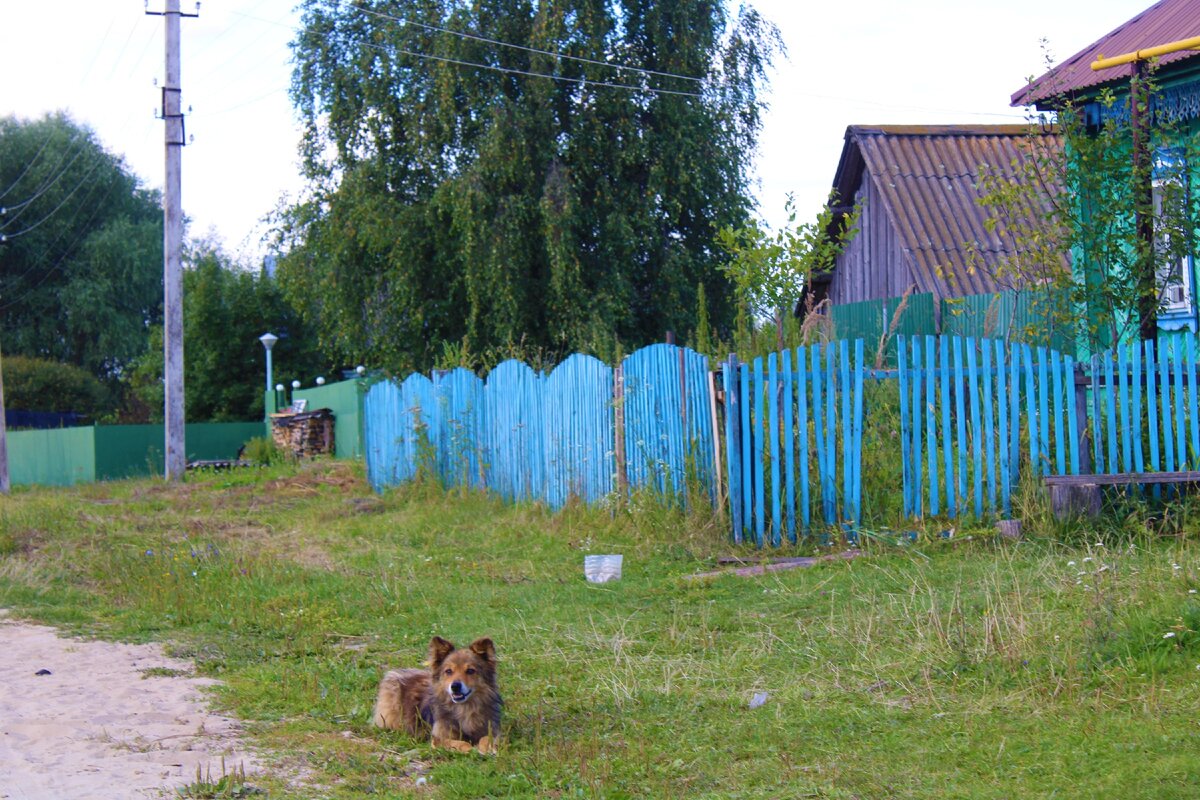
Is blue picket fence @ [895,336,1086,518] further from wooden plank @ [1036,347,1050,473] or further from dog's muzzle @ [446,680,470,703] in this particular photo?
dog's muzzle @ [446,680,470,703]

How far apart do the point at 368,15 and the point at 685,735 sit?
20874mm

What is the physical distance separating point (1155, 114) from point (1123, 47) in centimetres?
161

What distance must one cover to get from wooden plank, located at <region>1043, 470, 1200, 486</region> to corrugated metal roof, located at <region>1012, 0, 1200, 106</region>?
4.40 meters

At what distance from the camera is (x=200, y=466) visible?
28.4 m

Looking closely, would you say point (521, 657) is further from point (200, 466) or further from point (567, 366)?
point (200, 466)

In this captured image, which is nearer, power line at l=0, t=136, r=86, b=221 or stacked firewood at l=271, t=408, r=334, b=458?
stacked firewood at l=271, t=408, r=334, b=458

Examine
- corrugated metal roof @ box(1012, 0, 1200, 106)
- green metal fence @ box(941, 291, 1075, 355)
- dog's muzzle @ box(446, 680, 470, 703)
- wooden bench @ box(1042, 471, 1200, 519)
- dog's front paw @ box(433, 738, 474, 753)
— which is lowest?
dog's front paw @ box(433, 738, 474, 753)

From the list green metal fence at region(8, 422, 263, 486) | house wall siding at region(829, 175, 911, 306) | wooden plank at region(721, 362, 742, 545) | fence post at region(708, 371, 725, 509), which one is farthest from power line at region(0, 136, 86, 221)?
wooden plank at region(721, 362, 742, 545)

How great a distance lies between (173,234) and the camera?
2156 centimetres

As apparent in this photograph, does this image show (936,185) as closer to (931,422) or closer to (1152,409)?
(1152,409)

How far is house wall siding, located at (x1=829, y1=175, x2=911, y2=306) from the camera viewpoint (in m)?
18.9

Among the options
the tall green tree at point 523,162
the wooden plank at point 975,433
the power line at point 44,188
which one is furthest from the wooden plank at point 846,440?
the power line at point 44,188

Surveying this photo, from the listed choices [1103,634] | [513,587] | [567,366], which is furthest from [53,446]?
[1103,634]

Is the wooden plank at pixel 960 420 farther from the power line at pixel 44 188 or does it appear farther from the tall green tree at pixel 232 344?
the power line at pixel 44 188
